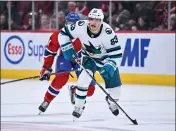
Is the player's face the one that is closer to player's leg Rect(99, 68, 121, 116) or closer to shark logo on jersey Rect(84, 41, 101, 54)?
shark logo on jersey Rect(84, 41, 101, 54)

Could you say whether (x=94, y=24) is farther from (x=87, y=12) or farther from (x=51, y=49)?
(x=87, y=12)

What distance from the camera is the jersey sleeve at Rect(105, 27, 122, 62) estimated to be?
7.18 m

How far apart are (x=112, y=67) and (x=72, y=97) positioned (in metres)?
1.38

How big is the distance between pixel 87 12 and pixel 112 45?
5419 mm

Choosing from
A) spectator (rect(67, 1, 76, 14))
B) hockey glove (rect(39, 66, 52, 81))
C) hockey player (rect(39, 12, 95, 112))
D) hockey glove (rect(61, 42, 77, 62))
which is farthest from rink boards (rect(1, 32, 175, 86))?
hockey glove (rect(61, 42, 77, 62))

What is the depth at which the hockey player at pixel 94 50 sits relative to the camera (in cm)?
718

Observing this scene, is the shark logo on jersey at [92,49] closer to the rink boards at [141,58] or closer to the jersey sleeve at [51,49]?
the jersey sleeve at [51,49]

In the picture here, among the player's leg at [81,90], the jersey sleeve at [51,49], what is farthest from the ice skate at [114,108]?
the jersey sleeve at [51,49]

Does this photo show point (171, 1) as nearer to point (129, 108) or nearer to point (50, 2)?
point (50, 2)

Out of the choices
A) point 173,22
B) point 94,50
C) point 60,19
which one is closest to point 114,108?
point 94,50

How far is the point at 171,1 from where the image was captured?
11.8m

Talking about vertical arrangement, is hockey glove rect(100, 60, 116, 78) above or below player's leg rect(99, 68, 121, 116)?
above

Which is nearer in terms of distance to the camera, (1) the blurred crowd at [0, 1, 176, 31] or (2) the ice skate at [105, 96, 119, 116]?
(2) the ice skate at [105, 96, 119, 116]

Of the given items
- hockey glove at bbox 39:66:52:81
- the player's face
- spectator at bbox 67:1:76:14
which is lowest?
hockey glove at bbox 39:66:52:81
